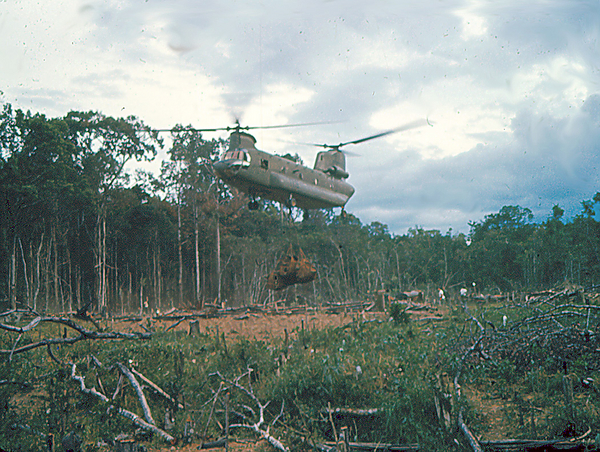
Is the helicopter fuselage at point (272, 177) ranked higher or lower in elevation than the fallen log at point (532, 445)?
higher

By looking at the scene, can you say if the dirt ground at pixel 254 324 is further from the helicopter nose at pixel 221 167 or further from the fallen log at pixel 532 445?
the fallen log at pixel 532 445

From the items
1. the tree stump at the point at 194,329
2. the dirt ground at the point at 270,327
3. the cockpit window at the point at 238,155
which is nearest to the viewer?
the dirt ground at the point at 270,327

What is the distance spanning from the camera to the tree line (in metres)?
23.6

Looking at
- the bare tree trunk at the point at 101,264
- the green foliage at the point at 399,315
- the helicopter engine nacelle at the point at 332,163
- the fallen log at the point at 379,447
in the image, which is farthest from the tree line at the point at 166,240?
the fallen log at the point at 379,447

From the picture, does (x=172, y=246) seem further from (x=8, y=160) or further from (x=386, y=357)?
(x=386, y=357)

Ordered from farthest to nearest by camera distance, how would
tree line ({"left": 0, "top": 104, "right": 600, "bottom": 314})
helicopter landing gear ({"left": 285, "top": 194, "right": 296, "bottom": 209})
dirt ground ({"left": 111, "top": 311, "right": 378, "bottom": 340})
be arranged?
tree line ({"left": 0, "top": 104, "right": 600, "bottom": 314}) < helicopter landing gear ({"left": 285, "top": 194, "right": 296, "bottom": 209}) < dirt ground ({"left": 111, "top": 311, "right": 378, "bottom": 340})

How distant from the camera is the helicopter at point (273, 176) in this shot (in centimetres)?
1396

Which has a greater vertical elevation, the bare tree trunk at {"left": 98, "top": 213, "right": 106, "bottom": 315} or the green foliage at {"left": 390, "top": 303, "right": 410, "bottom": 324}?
the bare tree trunk at {"left": 98, "top": 213, "right": 106, "bottom": 315}

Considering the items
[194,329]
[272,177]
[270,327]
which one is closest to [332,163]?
[272,177]

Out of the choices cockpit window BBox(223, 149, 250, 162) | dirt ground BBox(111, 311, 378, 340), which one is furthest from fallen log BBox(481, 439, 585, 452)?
cockpit window BBox(223, 149, 250, 162)

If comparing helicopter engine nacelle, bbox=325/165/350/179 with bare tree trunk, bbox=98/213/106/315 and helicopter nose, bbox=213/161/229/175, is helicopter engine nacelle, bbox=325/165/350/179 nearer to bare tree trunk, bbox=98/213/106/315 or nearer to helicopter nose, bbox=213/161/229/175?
helicopter nose, bbox=213/161/229/175

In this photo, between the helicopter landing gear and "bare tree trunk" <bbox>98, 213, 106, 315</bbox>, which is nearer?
the helicopter landing gear

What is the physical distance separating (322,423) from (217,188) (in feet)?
95.5

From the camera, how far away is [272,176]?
14.8 m
